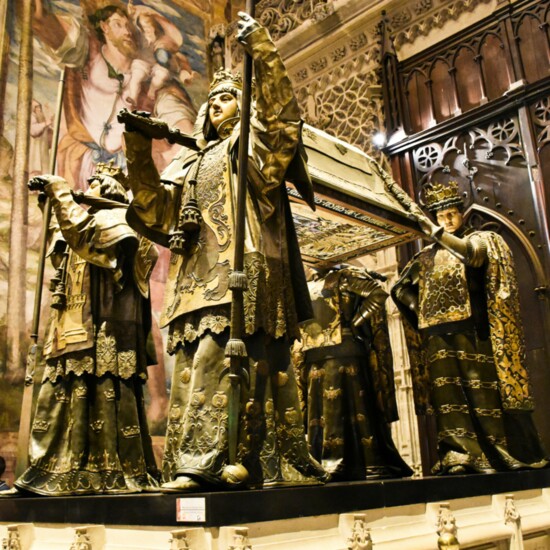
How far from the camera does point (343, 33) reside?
26.0 feet

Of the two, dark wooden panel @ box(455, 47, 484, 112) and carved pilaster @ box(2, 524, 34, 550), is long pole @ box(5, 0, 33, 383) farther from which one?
dark wooden panel @ box(455, 47, 484, 112)

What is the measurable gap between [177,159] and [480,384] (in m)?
2.38

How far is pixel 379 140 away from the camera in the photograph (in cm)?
724

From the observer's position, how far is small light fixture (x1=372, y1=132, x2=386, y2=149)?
284 inches

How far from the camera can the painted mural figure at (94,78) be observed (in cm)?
726

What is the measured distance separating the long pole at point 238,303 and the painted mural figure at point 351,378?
6.42 feet

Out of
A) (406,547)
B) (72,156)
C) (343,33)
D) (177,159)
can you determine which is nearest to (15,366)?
(72,156)

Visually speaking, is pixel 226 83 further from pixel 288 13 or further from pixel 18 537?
pixel 288 13

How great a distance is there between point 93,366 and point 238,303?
146 centimetres

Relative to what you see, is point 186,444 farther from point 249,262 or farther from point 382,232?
point 382,232

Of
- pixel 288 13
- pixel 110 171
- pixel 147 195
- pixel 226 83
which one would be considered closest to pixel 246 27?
pixel 226 83

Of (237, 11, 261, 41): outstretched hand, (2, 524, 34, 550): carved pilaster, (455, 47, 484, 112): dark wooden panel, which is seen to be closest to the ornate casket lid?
(237, 11, 261, 41): outstretched hand

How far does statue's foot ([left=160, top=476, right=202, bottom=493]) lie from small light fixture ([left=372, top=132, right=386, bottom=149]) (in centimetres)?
549

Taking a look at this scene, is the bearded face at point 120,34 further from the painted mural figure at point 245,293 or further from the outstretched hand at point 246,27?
the outstretched hand at point 246,27
